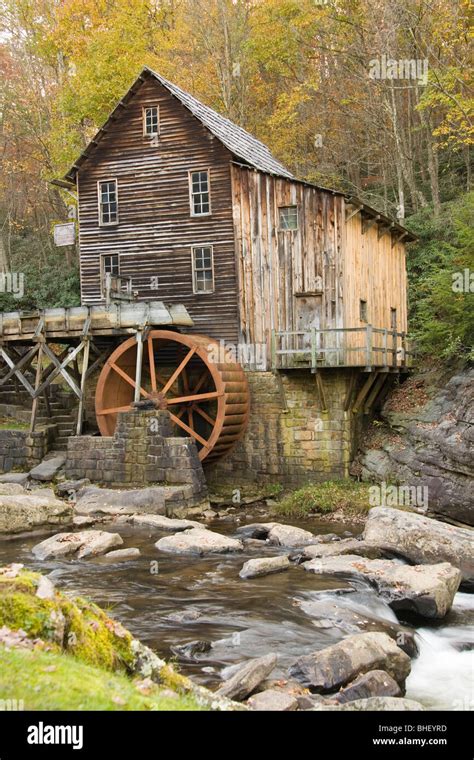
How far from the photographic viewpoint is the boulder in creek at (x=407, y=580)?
962 centimetres

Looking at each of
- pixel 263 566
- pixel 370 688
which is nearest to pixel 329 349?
pixel 263 566

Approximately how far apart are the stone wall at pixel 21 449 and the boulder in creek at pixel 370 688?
13.6m

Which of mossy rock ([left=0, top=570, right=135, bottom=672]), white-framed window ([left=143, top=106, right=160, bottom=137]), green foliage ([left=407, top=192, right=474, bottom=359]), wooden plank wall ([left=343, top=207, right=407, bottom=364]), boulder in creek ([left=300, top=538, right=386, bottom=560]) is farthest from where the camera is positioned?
white-framed window ([left=143, top=106, right=160, bottom=137])

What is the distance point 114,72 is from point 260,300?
42.3 ft

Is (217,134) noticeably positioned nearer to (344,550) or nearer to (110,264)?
(110,264)

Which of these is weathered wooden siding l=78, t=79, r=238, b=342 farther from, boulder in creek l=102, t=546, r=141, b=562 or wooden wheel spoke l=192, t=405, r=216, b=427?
boulder in creek l=102, t=546, r=141, b=562

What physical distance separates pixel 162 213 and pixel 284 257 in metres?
3.88

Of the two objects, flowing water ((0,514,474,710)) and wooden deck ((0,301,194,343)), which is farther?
wooden deck ((0,301,194,343))

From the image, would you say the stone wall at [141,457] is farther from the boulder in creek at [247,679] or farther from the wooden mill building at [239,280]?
the boulder in creek at [247,679]

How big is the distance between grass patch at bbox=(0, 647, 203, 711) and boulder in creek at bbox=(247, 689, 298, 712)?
44.5 inches

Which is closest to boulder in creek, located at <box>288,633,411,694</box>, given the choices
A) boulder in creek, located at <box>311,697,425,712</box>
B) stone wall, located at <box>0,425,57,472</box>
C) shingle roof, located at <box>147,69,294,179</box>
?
boulder in creek, located at <box>311,697,425,712</box>

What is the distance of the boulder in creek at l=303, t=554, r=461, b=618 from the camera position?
31.6 ft

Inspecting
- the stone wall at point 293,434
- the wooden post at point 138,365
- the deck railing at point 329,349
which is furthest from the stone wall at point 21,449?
the deck railing at point 329,349

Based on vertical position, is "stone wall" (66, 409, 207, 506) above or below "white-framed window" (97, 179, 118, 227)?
below
